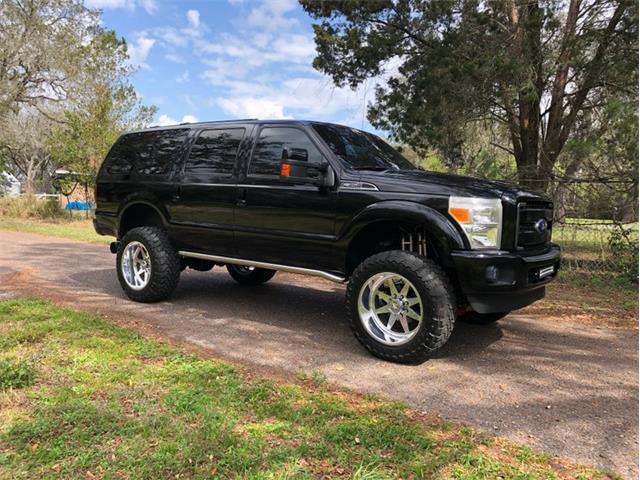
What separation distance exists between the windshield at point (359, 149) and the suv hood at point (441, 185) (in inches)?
13.6

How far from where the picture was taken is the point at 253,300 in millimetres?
6402

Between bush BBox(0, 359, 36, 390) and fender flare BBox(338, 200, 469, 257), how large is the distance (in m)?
2.64

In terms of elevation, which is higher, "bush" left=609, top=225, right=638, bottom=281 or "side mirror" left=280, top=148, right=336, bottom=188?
"side mirror" left=280, top=148, right=336, bottom=188

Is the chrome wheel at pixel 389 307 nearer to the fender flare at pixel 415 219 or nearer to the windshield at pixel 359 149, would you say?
the fender flare at pixel 415 219

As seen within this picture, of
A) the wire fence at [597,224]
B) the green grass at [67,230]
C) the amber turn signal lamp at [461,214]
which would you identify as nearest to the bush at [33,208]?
the green grass at [67,230]

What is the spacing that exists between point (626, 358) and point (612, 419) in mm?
1518

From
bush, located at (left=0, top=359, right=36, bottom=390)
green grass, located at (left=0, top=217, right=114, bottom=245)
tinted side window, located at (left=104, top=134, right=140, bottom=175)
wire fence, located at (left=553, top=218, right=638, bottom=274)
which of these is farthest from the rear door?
green grass, located at (left=0, top=217, right=114, bottom=245)

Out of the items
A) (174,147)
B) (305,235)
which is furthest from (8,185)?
(305,235)

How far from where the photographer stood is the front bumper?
153 inches

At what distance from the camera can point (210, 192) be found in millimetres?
5402

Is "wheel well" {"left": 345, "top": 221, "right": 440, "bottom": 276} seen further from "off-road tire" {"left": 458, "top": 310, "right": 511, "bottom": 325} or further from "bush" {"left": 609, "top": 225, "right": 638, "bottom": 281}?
"bush" {"left": 609, "top": 225, "right": 638, "bottom": 281}

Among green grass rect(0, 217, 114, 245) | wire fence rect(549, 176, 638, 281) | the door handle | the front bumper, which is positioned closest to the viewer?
the front bumper

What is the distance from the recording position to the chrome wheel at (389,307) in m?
4.18

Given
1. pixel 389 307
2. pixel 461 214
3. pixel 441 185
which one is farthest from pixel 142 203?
pixel 461 214
